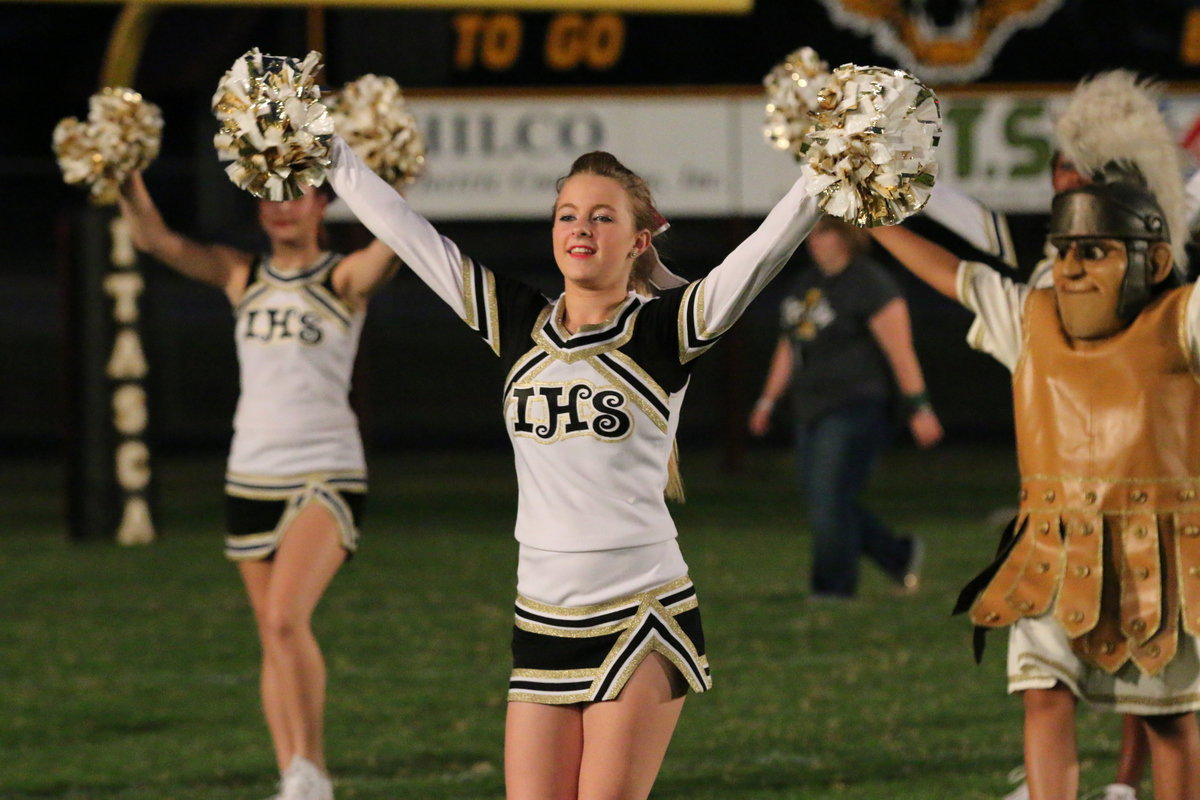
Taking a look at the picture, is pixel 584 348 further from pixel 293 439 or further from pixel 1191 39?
pixel 1191 39

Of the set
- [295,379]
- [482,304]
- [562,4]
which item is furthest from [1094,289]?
[562,4]

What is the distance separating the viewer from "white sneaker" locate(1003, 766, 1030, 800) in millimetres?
5672

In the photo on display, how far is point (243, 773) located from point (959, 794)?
2161 mm

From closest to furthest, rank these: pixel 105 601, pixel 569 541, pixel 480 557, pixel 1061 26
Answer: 1. pixel 569 541
2. pixel 105 601
3. pixel 480 557
4. pixel 1061 26

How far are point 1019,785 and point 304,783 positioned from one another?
2054 mm

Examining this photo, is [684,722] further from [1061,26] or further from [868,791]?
[1061,26]

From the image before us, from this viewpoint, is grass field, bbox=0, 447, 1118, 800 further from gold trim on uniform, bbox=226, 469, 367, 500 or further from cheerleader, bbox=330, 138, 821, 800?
cheerleader, bbox=330, 138, 821, 800

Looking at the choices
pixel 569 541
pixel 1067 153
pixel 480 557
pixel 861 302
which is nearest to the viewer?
pixel 569 541

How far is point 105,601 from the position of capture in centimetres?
1010

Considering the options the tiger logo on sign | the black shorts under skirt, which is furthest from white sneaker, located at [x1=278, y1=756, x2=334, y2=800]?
the tiger logo on sign

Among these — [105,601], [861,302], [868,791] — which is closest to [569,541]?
[868,791]

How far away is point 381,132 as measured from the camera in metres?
5.46

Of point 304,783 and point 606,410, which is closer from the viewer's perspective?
point 606,410

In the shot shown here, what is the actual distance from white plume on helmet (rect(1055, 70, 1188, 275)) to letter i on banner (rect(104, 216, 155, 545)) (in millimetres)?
8482
